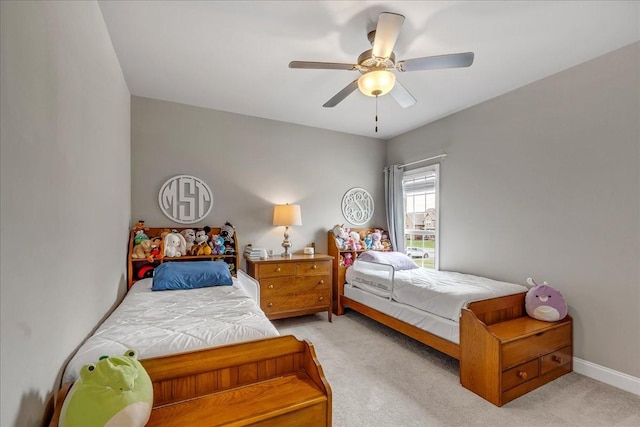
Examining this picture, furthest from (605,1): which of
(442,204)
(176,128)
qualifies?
(176,128)

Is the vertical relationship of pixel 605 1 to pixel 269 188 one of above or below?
above

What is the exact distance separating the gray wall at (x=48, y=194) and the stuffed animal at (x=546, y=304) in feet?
10.4

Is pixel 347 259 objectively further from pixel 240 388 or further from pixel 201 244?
pixel 240 388

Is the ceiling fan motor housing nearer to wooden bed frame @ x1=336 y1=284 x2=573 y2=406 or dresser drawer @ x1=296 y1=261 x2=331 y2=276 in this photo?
wooden bed frame @ x1=336 y1=284 x2=573 y2=406

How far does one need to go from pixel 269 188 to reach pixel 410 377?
262 cm

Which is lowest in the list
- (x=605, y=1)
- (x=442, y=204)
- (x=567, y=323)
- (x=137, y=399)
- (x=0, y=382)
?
(x=567, y=323)

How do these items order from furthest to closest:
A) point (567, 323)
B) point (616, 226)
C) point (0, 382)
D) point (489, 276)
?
1. point (489, 276)
2. point (567, 323)
3. point (616, 226)
4. point (0, 382)

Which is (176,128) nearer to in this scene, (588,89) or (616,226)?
(588,89)

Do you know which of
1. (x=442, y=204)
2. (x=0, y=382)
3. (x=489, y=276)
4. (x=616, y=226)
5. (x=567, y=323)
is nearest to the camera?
(x=0, y=382)

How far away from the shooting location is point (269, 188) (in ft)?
12.5

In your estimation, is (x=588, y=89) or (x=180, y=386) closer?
(x=180, y=386)

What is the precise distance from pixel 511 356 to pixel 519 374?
179mm

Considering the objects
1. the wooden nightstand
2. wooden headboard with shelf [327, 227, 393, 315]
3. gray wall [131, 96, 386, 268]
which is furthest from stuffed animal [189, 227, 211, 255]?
wooden headboard with shelf [327, 227, 393, 315]

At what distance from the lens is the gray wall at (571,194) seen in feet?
7.18
